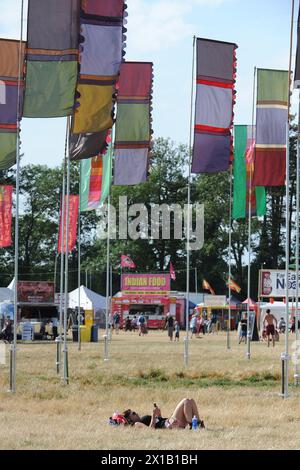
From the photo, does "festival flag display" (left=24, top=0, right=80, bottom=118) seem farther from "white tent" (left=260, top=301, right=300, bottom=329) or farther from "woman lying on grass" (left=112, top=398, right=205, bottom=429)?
"white tent" (left=260, top=301, right=300, bottom=329)

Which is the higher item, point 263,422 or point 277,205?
point 277,205

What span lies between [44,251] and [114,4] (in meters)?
76.9

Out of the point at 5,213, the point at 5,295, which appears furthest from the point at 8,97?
the point at 5,295

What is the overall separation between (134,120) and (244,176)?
7584mm

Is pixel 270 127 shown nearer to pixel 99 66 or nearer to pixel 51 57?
pixel 99 66

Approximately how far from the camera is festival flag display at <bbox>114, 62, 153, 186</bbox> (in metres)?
30.8

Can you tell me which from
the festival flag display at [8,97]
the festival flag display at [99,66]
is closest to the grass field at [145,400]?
the festival flag display at [8,97]

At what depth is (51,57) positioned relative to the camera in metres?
24.2

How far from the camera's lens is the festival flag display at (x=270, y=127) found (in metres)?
29.5

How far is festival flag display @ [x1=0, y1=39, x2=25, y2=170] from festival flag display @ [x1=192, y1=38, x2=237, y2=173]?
610 centimetres

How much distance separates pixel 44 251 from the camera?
331ft

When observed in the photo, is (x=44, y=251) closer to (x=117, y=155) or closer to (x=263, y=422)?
(x=117, y=155)

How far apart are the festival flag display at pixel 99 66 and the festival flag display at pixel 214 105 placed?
5294 mm
